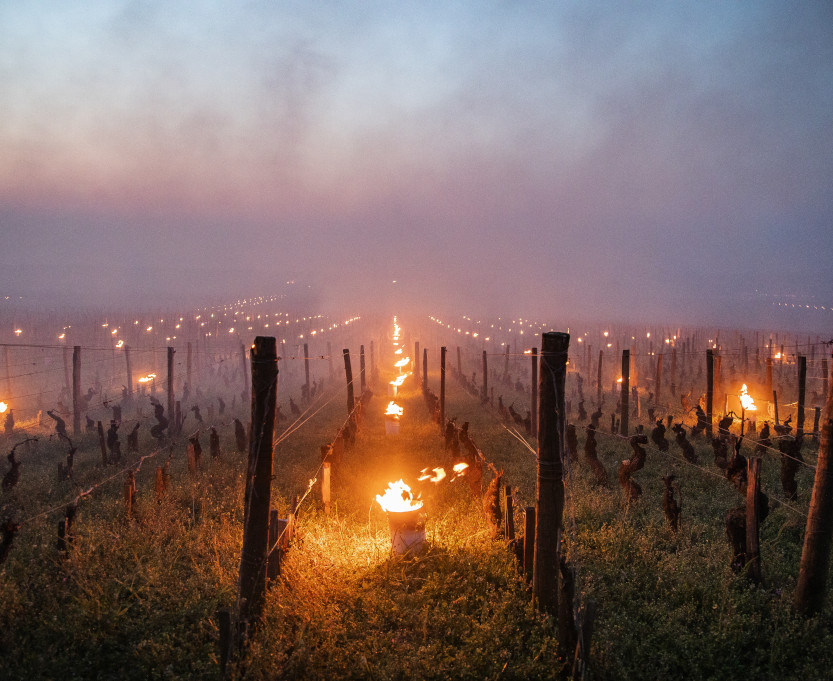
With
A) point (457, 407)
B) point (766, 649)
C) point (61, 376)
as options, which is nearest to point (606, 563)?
point (766, 649)

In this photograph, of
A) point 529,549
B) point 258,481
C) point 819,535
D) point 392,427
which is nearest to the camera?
point 258,481

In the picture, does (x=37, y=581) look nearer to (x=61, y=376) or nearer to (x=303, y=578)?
(x=303, y=578)

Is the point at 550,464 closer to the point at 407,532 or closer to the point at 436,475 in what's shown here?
the point at 407,532

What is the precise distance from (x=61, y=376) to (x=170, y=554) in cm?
5550

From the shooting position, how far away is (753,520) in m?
6.24

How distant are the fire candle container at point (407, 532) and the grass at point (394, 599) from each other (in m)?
0.19

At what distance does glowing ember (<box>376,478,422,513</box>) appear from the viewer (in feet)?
21.8

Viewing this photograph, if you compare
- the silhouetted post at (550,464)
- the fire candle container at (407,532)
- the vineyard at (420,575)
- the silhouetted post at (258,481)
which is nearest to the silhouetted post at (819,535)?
→ the vineyard at (420,575)

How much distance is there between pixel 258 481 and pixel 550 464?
3.16 metres

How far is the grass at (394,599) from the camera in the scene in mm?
4555

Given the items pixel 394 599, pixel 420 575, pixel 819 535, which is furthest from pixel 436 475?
pixel 819 535

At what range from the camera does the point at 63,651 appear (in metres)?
4.82

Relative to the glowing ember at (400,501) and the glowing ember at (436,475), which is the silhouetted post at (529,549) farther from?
the glowing ember at (436,475)

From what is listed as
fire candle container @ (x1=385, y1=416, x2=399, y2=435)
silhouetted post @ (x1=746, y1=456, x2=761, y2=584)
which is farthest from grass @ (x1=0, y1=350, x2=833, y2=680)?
fire candle container @ (x1=385, y1=416, x2=399, y2=435)
